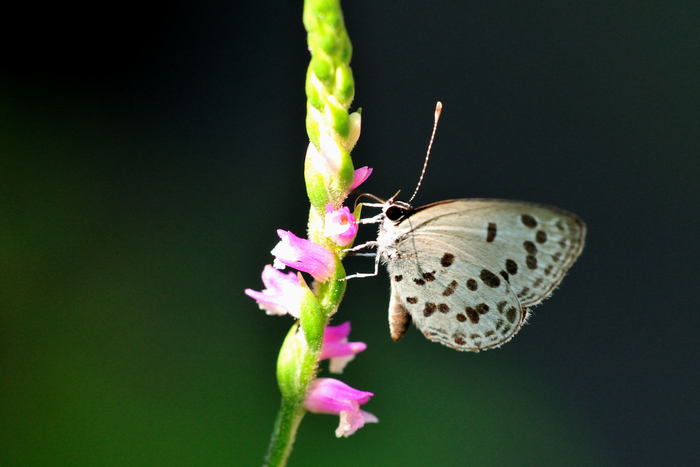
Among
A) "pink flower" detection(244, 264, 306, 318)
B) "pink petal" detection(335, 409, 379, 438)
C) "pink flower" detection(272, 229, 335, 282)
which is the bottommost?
"pink petal" detection(335, 409, 379, 438)

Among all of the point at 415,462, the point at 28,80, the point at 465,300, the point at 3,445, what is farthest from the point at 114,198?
the point at 465,300

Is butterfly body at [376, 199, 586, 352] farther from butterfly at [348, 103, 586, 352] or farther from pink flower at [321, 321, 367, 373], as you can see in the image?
pink flower at [321, 321, 367, 373]

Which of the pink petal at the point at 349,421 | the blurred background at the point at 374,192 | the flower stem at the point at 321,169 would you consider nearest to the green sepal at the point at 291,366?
the flower stem at the point at 321,169

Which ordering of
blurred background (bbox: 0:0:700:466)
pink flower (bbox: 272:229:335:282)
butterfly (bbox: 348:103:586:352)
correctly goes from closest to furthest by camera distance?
pink flower (bbox: 272:229:335:282) < butterfly (bbox: 348:103:586:352) < blurred background (bbox: 0:0:700:466)

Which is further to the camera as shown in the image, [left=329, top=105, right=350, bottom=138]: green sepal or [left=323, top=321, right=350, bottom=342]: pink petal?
[left=323, top=321, right=350, bottom=342]: pink petal

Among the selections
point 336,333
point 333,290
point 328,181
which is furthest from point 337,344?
point 328,181

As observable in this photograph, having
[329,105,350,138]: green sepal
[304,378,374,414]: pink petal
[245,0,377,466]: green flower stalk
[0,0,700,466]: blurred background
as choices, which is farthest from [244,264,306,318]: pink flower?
[0,0,700,466]: blurred background

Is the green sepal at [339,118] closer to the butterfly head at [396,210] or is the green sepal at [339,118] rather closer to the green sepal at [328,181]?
the green sepal at [328,181]

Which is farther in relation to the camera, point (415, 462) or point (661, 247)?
point (661, 247)

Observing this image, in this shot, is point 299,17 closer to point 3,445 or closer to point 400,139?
point 400,139
